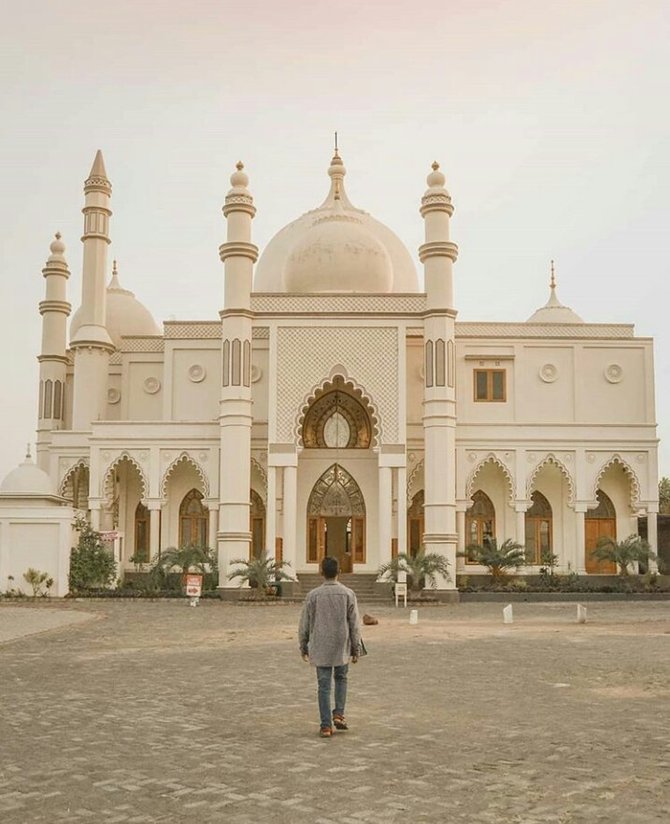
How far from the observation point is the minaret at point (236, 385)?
99.0 ft

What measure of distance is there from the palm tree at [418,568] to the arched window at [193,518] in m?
7.34

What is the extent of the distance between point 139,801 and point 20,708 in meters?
3.82

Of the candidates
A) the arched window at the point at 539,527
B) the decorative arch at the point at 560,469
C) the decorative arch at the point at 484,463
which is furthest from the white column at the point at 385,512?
the arched window at the point at 539,527

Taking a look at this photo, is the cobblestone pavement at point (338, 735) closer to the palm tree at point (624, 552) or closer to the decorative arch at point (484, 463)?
the palm tree at point (624, 552)

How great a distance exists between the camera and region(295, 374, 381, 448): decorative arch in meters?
31.2

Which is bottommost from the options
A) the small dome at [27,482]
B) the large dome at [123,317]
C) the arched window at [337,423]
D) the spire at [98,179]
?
the small dome at [27,482]

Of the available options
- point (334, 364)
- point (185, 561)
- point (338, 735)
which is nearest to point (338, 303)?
point (334, 364)

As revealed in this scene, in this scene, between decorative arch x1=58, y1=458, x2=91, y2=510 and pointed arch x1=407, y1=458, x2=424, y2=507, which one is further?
decorative arch x1=58, y1=458, x2=91, y2=510

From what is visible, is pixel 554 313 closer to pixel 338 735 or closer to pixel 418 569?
pixel 418 569

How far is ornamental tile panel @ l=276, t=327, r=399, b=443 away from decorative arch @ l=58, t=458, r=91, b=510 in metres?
7.08

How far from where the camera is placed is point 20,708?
9.41 meters

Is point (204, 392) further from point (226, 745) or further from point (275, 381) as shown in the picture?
point (226, 745)

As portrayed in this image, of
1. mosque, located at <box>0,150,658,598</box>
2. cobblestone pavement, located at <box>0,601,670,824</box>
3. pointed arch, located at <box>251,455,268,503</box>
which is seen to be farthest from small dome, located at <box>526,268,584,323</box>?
cobblestone pavement, located at <box>0,601,670,824</box>

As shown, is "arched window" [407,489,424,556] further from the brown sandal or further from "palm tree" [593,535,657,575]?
the brown sandal
